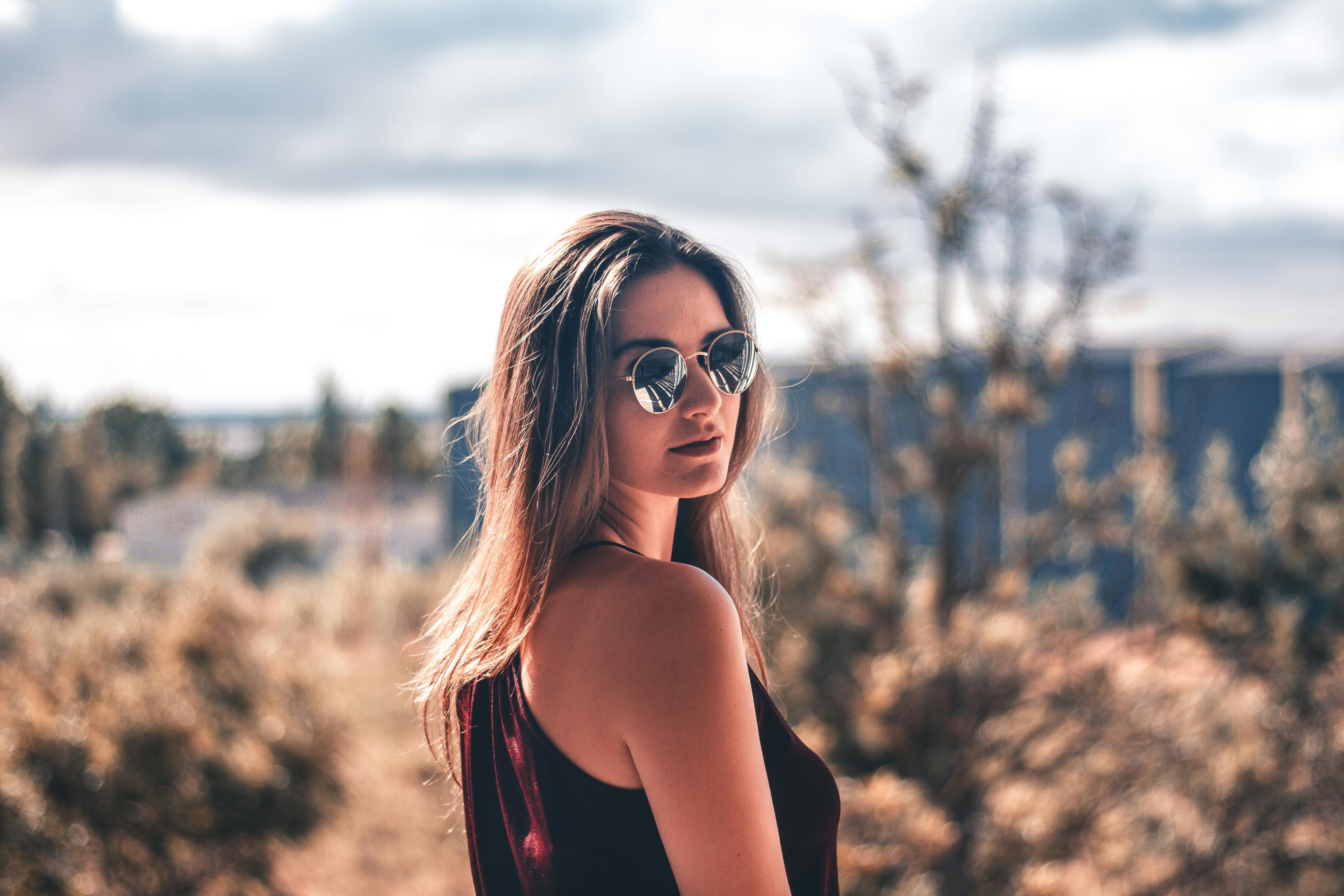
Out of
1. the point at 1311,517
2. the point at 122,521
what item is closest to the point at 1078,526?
the point at 1311,517

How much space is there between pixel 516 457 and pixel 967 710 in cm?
382

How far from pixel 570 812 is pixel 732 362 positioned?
1.95 ft

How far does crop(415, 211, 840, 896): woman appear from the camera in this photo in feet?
Answer: 3.42

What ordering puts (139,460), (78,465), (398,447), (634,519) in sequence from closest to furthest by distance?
(634,519) → (78,465) → (139,460) → (398,447)

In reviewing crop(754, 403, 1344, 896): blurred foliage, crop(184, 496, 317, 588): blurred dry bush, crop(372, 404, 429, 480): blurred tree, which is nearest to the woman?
crop(754, 403, 1344, 896): blurred foliage

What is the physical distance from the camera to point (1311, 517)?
6391 millimetres

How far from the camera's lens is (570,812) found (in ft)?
3.69

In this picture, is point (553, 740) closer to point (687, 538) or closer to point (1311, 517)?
point (687, 538)

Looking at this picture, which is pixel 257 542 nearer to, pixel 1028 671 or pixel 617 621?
pixel 1028 671

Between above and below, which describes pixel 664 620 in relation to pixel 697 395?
below

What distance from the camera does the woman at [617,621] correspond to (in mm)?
1041

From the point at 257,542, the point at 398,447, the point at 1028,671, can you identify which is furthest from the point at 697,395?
the point at 398,447

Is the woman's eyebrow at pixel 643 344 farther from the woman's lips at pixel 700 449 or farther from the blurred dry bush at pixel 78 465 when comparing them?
the blurred dry bush at pixel 78 465

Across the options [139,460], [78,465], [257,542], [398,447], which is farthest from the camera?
[398,447]
